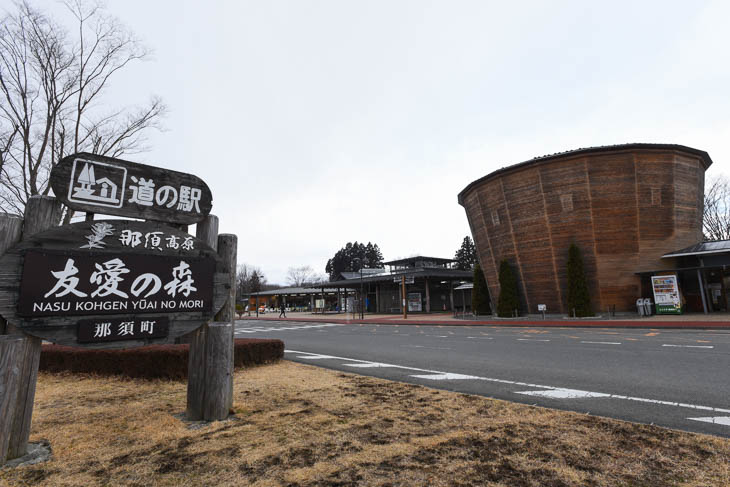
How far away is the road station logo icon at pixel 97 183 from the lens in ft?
13.6

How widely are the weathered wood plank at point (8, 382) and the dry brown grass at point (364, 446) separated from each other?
354 millimetres

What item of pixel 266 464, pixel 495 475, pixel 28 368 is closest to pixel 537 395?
pixel 495 475

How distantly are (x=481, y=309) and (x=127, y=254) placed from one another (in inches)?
1263

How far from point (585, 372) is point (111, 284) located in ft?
27.2

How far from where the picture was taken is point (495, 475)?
2939 millimetres

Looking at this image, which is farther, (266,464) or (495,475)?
(266,464)

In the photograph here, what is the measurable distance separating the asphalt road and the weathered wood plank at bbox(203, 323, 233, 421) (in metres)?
3.55

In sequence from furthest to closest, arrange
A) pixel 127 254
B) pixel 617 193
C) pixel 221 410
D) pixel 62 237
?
1. pixel 617 193
2. pixel 221 410
3. pixel 127 254
4. pixel 62 237

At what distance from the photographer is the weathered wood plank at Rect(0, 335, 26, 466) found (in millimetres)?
3484

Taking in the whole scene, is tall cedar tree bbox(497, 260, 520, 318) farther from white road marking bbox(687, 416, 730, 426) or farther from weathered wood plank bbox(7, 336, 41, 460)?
weathered wood plank bbox(7, 336, 41, 460)

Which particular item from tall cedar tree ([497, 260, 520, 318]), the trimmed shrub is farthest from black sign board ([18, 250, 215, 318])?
tall cedar tree ([497, 260, 520, 318])

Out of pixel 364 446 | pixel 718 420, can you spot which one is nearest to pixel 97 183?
pixel 364 446

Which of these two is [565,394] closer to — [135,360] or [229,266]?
[229,266]

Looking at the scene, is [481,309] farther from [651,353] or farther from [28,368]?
[28,368]
